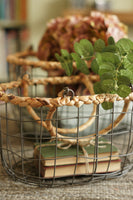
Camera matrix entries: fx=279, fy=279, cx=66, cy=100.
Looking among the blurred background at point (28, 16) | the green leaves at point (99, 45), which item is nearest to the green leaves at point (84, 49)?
the green leaves at point (99, 45)

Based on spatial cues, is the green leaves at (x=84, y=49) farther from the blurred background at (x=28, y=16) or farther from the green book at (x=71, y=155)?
the blurred background at (x=28, y=16)

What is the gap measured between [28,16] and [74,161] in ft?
6.05

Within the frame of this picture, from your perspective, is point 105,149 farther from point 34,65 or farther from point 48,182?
point 34,65

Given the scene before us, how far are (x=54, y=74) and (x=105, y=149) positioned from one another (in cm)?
41

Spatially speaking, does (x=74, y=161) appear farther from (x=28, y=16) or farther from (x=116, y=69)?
(x=28, y=16)

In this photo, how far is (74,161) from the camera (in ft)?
2.02

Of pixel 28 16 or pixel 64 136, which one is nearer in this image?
pixel 64 136

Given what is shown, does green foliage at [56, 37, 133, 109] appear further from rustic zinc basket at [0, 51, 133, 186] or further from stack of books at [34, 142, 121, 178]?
stack of books at [34, 142, 121, 178]

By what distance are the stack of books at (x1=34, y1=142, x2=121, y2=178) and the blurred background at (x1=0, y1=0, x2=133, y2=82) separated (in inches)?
61.4

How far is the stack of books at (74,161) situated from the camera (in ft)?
1.97

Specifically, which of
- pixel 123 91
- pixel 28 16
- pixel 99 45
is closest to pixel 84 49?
pixel 99 45

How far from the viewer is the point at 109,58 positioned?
584mm

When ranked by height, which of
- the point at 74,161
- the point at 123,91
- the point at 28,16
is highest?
the point at 28,16

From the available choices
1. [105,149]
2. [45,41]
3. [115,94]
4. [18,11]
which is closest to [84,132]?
[105,149]
